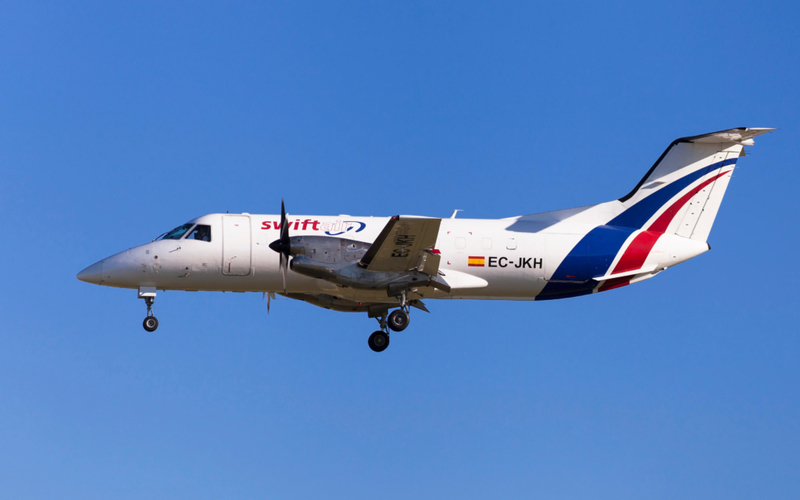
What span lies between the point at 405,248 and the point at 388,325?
9.10 feet

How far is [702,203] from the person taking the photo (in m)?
25.1

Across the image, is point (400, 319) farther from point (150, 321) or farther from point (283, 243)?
point (150, 321)

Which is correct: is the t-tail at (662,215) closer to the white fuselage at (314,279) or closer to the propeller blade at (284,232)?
the white fuselage at (314,279)

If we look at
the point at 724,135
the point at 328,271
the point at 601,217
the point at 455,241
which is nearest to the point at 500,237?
the point at 455,241

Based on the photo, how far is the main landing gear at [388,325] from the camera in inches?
898

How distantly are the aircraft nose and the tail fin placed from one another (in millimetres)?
14840

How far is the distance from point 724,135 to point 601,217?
436 cm

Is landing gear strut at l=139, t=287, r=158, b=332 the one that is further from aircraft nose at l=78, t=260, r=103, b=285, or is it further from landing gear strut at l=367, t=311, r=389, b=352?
landing gear strut at l=367, t=311, r=389, b=352

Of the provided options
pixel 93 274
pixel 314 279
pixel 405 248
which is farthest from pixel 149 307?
pixel 405 248

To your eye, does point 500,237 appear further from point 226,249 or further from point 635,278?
point 226,249

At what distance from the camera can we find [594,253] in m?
23.7

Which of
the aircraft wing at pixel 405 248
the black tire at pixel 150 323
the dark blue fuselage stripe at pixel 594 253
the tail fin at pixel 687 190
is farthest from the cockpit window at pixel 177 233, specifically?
the tail fin at pixel 687 190

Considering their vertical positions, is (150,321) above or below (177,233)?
below

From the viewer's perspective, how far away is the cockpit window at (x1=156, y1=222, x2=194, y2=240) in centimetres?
2308
